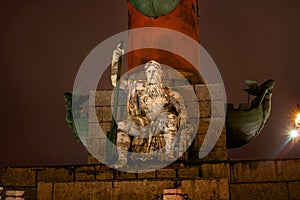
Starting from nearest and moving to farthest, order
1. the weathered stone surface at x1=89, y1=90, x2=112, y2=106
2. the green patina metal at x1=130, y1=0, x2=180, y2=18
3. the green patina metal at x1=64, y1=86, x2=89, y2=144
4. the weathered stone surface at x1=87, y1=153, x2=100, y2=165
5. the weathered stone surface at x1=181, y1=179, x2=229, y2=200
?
the weathered stone surface at x1=181, y1=179, x2=229, y2=200 < the weathered stone surface at x1=87, y1=153, x2=100, y2=165 < the weathered stone surface at x1=89, y1=90, x2=112, y2=106 < the green patina metal at x1=64, y1=86, x2=89, y2=144 < the green patina metal at x1=130, y1=0, x2=180, y2=18

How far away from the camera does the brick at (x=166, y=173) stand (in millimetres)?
9398

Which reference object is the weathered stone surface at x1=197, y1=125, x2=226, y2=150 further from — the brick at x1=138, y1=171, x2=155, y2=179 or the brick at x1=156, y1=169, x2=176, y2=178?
the brick at x1=138, y1=171, x2=155, y2=179

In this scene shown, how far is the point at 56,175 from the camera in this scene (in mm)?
10375

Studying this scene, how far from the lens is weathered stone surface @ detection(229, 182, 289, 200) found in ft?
31.0

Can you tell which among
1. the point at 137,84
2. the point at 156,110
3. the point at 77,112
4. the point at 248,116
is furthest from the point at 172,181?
the point at 77,112

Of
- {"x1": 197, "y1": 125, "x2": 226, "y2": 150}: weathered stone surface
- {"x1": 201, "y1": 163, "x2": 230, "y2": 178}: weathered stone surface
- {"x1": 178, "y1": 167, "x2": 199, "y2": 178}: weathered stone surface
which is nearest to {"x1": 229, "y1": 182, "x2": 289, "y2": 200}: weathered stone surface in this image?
{"x1": 201, "y1": 163, "x2": 230, "y2": 178}: weathered stone surface

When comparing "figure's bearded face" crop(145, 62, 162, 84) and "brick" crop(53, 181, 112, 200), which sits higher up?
"figure's bearded face" crop(145, 62, 162, 84)

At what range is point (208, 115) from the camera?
1160 cm

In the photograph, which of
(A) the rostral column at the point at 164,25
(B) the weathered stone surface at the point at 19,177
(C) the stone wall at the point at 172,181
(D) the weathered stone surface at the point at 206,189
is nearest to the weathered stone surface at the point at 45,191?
(C) the stone wall at the point at 172,181

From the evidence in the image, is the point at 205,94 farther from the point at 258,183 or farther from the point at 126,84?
the point at 258,183

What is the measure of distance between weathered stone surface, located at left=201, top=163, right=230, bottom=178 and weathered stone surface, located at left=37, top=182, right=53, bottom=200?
271 centimetres

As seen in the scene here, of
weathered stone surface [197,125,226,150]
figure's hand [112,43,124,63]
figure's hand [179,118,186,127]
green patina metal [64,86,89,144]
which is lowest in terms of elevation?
weathered stone surface [197,125,226,150]

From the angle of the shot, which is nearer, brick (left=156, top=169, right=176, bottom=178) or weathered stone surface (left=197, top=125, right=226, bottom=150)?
brick (left=156, top=169, right=176, bottom=178)

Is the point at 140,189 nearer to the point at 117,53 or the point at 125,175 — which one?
the point at 125,175
